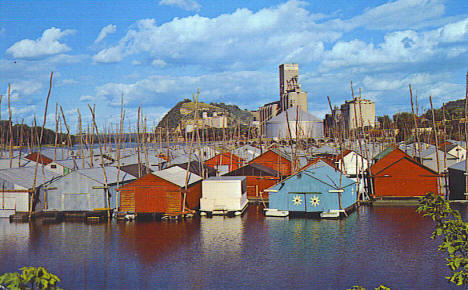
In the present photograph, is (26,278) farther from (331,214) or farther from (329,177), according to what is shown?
(329,177)

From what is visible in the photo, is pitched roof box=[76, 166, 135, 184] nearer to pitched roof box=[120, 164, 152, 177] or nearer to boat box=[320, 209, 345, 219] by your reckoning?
pitched roof box=[120, 164, 152, 177]

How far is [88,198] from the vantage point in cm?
3406

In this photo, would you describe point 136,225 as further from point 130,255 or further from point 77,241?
point 130,255

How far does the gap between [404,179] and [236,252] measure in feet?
66.7

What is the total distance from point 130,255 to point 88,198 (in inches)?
479

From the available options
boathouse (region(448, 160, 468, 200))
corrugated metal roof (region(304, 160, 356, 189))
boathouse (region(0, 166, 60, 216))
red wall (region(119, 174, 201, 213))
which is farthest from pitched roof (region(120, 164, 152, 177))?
boathouse (region(448, 160, 468, 200))

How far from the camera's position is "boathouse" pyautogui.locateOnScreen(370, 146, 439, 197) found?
37.4m

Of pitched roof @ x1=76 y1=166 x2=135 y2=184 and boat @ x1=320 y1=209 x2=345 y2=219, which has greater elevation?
pitched roof @ x1=76 y1=166 x2=135 y2=184

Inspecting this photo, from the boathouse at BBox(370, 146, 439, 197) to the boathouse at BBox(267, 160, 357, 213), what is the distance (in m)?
6.41

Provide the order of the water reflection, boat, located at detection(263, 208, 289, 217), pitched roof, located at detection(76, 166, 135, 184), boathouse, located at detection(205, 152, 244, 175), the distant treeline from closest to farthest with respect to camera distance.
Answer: the water reflection < boat, located at detection(263, 208, 289, 217) < pitched roof, located at detection(76, 166, 135, 184) < boathouse, located at detection(205, 152, 244, 175) < the distant treeline

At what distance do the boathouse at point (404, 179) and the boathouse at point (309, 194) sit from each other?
6413mm

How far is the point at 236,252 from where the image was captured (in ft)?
76.8

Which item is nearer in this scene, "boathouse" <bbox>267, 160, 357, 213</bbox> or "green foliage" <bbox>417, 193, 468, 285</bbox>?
"green foliage" <bbox>417, 193, 468, 285</bbox>

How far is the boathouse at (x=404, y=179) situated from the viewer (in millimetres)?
37375
